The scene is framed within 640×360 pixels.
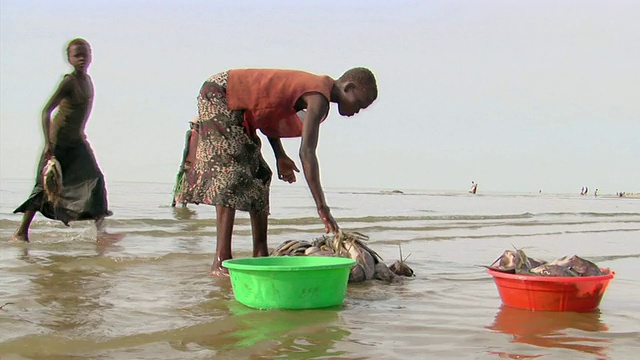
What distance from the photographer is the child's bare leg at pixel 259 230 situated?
5.16 m

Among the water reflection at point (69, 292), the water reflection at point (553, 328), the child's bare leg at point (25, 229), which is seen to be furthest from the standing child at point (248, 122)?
the child's bare leg at point (25, 229)

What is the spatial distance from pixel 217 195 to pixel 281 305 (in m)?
1.25

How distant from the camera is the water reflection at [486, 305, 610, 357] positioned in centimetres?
325

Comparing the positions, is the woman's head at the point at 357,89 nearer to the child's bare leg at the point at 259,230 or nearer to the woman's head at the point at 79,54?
the child's bare leg at the point at 259,230

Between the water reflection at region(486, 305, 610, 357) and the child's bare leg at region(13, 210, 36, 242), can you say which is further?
the child's bare leg at region(13, 210, 36, 242)

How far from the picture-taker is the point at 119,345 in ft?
10.1

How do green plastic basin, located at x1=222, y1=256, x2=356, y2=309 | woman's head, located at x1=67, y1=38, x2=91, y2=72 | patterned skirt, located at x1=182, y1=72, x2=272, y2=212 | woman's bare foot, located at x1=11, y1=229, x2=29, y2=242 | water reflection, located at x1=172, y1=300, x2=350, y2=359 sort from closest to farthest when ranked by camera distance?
water reflection, located at x1=172, y1=300, x2=350, y2=359, green plastic basin, located at x1=222, y1=256, x2=356, y2=309, patterned skirt, located at x1=182, y1=72, x2=272, y2=212, woman's head, located at x1=67, y1=38, x2=91, y2=72, woman's bare foot, located at x1=11, y1=229, x2=29, y2=242

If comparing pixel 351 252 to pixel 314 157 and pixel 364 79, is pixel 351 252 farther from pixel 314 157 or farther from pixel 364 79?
pixel 364 79

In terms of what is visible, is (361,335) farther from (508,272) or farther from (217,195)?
(217,195)

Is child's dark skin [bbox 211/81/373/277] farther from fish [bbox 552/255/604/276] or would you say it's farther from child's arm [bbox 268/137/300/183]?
→ fish [bbox 552/255/604/276]

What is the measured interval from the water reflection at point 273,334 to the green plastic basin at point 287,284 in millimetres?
50

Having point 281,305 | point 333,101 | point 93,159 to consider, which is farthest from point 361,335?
point 93,159

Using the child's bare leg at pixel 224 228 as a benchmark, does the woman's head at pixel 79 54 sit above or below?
above

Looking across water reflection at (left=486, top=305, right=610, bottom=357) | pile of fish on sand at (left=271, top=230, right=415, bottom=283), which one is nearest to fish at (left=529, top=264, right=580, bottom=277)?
water reflection at (left=486, top=305, right=610, bottom=357)
